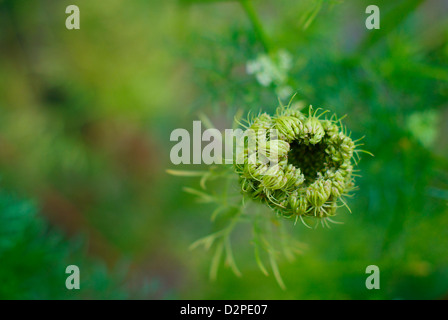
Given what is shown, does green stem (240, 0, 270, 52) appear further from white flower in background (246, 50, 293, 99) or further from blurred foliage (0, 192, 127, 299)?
blurred foliage (0, 192, 127, 299)

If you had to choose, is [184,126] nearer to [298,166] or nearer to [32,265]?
[32,265]

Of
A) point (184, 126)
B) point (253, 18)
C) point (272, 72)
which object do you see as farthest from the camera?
point (184, 126)

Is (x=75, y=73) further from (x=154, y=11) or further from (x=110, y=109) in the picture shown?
(x=154, y=11)

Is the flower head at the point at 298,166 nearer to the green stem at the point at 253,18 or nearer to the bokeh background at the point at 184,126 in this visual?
the bokeh background at the point at 184,126

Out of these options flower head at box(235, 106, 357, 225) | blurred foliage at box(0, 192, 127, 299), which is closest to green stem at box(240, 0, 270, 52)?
flower head at box(235, 106, 357, 225)

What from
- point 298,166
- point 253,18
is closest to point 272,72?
point 253,18

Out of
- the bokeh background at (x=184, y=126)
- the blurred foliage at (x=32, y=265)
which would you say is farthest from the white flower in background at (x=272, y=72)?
the blurred foliage at (x=32, y=265)
